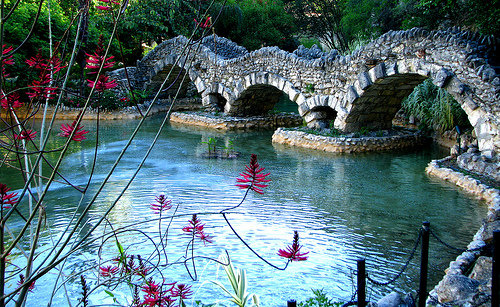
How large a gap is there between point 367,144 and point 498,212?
18.0 feet

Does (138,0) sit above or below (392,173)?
above

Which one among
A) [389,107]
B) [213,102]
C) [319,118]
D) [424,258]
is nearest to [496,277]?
[424,258]

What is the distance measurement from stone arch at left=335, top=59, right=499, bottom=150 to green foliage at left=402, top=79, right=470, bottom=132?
1131 millimetres

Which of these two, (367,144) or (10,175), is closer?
(10,175)

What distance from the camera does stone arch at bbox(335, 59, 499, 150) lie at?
28.7 ft

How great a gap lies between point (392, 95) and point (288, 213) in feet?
20.5

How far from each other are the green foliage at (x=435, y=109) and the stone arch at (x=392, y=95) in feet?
3.71

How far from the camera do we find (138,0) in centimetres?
2084

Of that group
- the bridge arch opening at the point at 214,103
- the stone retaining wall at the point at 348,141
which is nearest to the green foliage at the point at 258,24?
the bridge arch opening at the point at 214,103

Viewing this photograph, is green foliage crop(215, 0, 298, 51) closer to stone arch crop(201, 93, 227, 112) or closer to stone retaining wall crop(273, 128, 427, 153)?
stone arch crop(201, 93, 227, 112)

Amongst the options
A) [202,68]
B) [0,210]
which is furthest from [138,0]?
[0,210]

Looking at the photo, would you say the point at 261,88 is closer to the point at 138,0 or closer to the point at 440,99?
the point at 440,99

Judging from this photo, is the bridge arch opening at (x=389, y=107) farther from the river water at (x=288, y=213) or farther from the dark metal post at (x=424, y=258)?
the dark metal post at (x=424, y=258)

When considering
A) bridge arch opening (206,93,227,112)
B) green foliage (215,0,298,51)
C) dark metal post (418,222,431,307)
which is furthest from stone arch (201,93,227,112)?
dark metal post (418,222,431,307)
